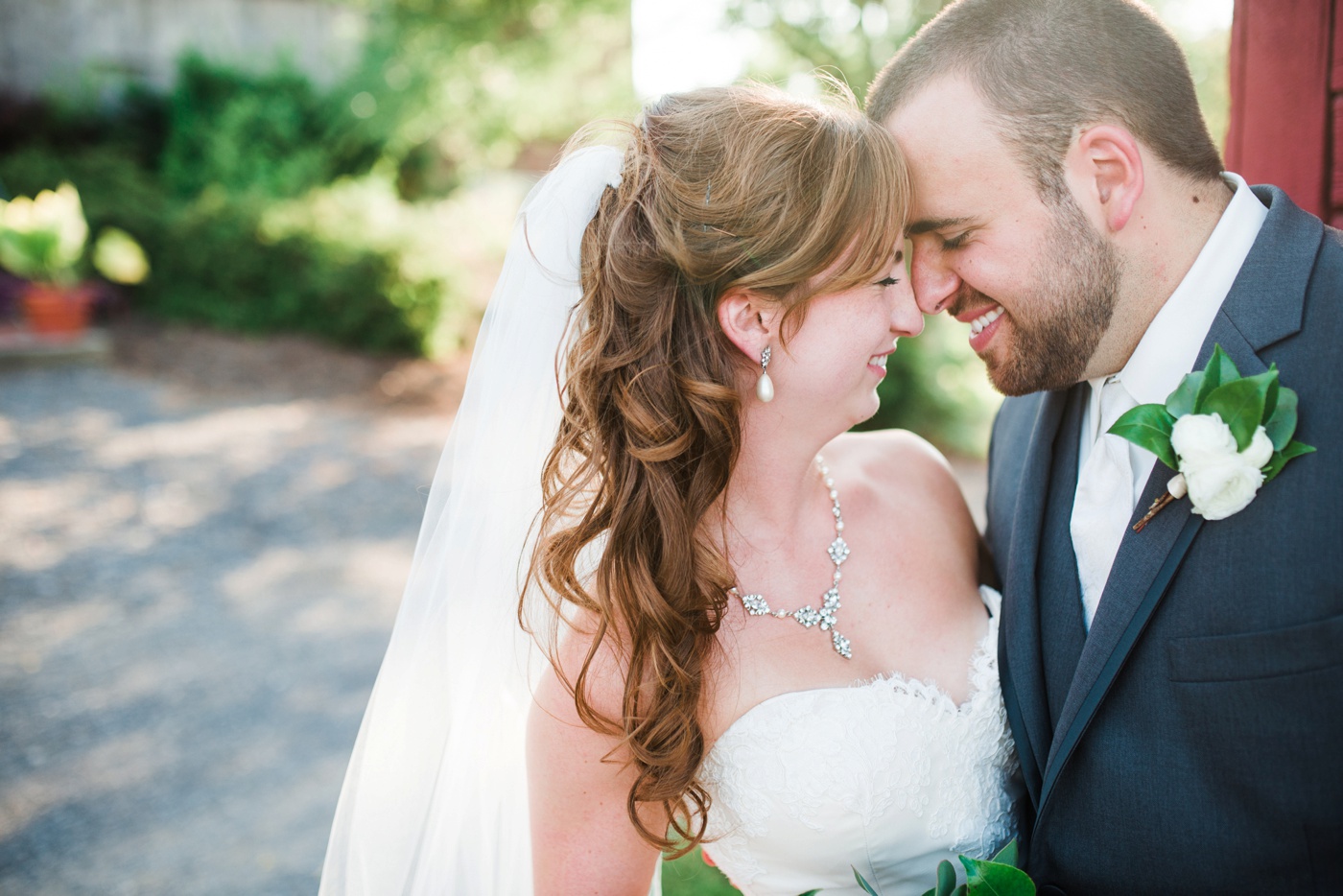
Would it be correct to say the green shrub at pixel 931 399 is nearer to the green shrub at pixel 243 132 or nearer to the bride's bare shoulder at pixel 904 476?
the bride's bare shoulder at pixel 904 476

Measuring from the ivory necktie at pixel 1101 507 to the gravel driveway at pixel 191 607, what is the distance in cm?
318

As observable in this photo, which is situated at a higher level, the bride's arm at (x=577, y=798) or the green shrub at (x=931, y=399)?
the green shrub at (x=931, y=399)

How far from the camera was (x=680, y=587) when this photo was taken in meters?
2.10

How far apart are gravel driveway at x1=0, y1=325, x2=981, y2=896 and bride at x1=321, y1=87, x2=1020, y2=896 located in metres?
1.98

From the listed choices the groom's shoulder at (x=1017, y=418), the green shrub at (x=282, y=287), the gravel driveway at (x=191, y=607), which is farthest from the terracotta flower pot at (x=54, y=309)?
the groom's shoulder at (x=1017, y=418)

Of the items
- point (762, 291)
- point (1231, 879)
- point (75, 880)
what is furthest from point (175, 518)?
point (1231, 879)

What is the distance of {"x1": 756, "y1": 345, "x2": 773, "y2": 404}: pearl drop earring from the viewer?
84.0 inches

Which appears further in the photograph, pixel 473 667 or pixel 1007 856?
pixel 473 667

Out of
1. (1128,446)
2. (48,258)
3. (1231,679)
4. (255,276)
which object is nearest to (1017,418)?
(1128,446)

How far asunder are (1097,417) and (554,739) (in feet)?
4.79

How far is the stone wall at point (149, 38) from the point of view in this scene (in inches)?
621

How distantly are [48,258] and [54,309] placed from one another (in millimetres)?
645

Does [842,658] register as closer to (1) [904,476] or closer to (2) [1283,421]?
(1) [904,476]

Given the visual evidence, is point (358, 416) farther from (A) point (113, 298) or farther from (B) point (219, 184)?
(B) point (219, 184)
